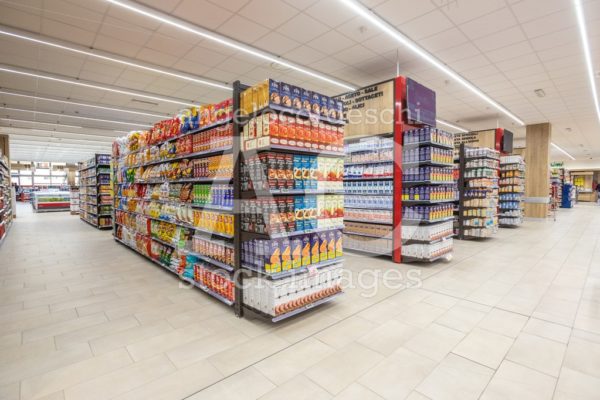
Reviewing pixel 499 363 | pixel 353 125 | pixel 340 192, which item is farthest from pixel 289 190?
pixel 353 125

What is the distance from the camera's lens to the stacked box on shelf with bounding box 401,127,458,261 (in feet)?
17.3

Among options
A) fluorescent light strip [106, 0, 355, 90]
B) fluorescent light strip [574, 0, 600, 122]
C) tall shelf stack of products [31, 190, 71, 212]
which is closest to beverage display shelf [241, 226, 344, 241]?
fluorescent light strip [106, 0, 355, 90]

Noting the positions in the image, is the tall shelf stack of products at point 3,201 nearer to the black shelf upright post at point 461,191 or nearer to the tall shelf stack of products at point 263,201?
the tall shelf stack of products at point 263,201

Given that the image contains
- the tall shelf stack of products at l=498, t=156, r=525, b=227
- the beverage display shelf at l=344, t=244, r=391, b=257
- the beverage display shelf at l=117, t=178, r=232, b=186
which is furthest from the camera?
the tall shelf stack of products at l=498, t=156, r=525, b=227

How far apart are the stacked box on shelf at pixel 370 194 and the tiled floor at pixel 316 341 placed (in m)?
1.18

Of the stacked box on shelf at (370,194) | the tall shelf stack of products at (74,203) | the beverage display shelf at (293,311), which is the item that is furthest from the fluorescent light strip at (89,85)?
the tall shelf stack of products at (74,203)

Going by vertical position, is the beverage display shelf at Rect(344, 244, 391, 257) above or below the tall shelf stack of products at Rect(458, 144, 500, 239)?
below

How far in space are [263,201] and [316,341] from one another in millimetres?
1388

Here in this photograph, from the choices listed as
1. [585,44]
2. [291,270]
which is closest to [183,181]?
[291,270]

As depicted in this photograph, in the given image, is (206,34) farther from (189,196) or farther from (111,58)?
(189,196)

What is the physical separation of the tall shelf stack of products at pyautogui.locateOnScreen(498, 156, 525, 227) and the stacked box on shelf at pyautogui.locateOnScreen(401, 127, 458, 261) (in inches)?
251

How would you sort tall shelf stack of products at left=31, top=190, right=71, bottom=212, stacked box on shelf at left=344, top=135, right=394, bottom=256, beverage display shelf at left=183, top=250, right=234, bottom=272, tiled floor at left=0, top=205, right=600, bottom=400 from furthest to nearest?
tall shelf stack of products at left=31, top=190, right=71, bottom=212 → stacked box on shelf at left=344, top=135, right=394, bottom=256 → beverage display shelf at left=183, top=250, right=234, bottom=272 → tiled floor at left=0, top=205, right=600, bottom=400

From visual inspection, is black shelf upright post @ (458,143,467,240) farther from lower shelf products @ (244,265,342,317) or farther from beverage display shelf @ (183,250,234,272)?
beverage display shelf @ (183,250,234,272)

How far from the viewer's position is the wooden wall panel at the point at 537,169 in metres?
12.5
